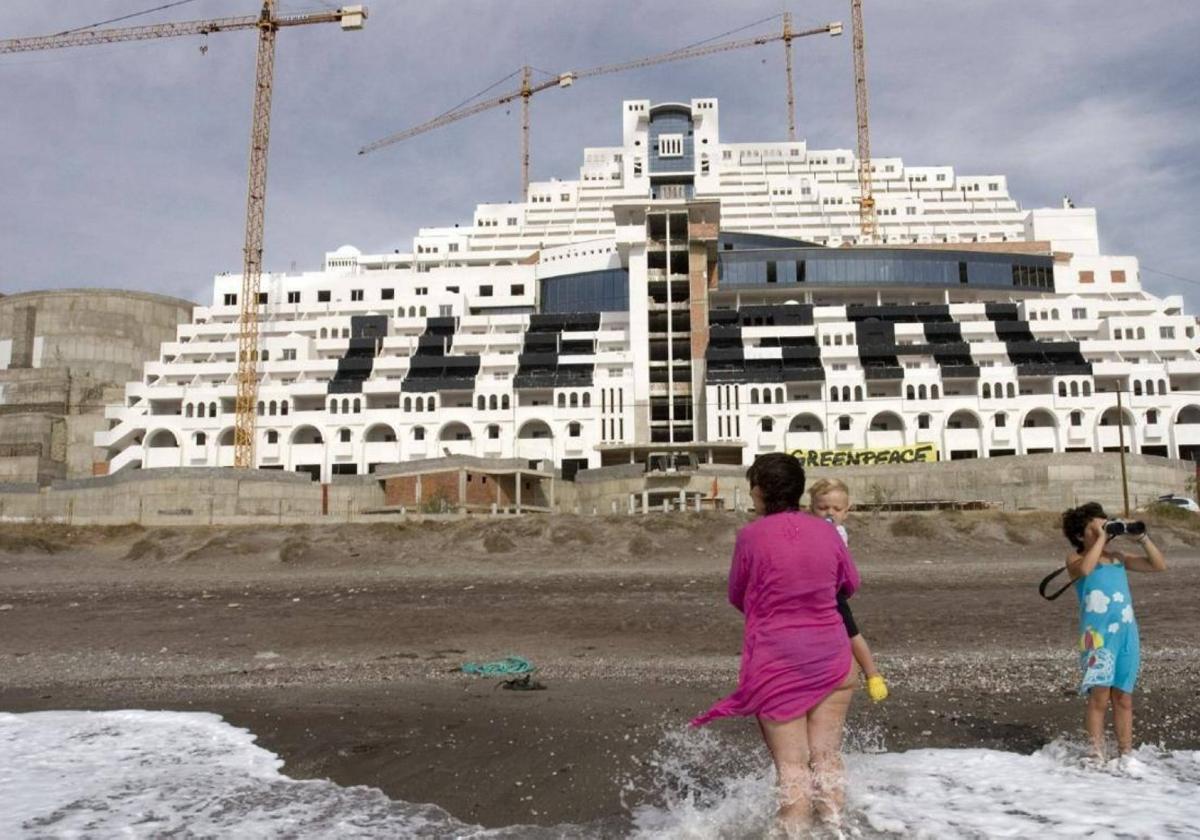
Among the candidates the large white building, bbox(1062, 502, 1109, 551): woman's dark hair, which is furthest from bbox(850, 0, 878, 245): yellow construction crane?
bbox(1062, 502, 1109, 551): woman's dark hair

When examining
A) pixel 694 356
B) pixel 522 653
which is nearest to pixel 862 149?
pixel 694 356

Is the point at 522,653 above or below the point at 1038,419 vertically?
below

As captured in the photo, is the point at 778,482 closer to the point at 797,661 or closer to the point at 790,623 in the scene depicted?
the point at 790,623

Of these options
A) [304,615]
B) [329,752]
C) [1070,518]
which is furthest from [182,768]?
[304,615]

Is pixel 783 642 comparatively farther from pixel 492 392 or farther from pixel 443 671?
pixel 492 392

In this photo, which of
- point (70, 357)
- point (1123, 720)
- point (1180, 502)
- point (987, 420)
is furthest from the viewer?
point (70, 357)

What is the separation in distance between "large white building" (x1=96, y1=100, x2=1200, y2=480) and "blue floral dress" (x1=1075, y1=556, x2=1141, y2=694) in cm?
5579

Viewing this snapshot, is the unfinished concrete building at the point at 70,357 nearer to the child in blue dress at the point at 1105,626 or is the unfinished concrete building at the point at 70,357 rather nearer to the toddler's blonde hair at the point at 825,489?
the toddler's blonde hair at the point at 825,489

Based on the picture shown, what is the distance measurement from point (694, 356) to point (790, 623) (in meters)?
70.5

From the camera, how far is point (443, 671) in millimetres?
11000

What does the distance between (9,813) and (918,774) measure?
557cm

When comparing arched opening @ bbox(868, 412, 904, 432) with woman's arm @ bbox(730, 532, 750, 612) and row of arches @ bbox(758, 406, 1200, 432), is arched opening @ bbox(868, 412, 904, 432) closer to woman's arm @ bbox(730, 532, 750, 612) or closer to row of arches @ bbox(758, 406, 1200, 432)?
row of arches @ bbox(758, 406, 1200, 432)

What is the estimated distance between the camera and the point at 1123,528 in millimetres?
6102

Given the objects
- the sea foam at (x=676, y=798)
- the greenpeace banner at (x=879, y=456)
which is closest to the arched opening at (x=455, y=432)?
the greenpeace banner at (x=879, y=456)
